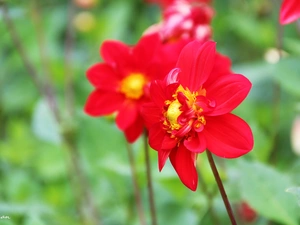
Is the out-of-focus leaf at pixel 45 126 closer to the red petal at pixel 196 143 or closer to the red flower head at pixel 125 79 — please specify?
the red flower head at pixel 125 79

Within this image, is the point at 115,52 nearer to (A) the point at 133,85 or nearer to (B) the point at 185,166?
(A) the point at 133,85

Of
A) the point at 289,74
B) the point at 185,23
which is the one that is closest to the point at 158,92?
the point at 185,23

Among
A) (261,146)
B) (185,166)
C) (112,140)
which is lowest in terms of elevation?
(185,166)

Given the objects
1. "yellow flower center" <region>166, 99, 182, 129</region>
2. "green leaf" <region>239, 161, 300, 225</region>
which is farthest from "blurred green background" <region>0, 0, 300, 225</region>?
"yellow flower center" <region>166, 99, 182, 129</region>

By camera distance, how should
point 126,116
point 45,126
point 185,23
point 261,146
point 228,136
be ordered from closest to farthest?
point 228,136, point 126,116, point 185,23, point 261,146, point 45,126

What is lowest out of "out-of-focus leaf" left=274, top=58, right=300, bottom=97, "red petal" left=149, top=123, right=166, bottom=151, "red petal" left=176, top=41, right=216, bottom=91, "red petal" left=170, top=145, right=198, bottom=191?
"red petal" left=170, top=145, right=198, bottom=191

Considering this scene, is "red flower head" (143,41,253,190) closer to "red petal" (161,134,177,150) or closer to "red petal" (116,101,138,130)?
"red petal" (161,134,177,150)
